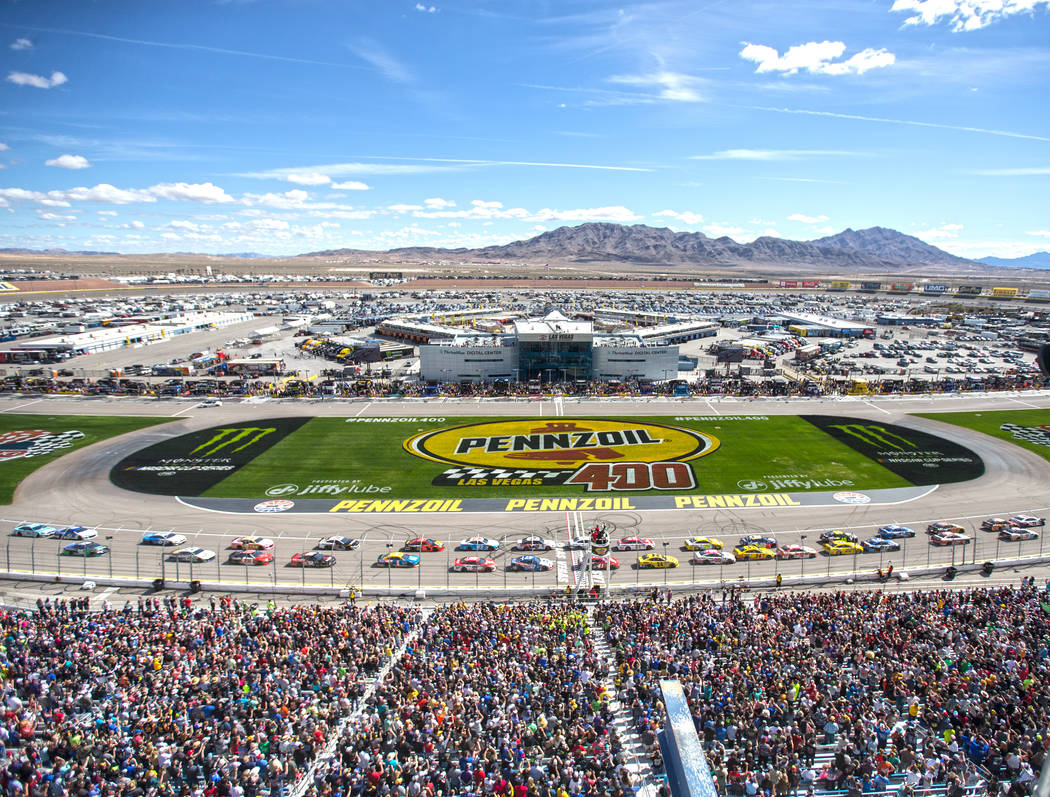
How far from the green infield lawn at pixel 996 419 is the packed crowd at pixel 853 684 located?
1633 inches

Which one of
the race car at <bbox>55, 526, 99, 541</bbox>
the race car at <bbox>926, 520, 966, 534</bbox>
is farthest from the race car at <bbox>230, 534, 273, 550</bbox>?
the race car at <bbox>926, 520, 966, 534</bbox>

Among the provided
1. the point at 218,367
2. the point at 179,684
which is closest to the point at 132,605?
the point at 179,684

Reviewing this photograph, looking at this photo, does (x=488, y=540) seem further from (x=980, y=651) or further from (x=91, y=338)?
(x=91, y=338)

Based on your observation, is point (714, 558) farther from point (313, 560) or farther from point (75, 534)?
point (75, 534)

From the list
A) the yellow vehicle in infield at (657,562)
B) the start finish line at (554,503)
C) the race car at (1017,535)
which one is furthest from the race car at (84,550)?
the race car at (1017,535)

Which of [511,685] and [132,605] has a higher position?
[511,685]

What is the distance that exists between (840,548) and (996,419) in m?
44.5

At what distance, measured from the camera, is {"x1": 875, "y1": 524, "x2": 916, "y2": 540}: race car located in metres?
39.8

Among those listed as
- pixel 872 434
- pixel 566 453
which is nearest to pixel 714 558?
pixel 566 453

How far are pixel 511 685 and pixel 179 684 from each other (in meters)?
11.3

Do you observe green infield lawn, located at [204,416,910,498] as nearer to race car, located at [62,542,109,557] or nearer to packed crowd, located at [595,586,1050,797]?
race car, located at [62,542,109,557]

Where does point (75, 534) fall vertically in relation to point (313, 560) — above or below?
above

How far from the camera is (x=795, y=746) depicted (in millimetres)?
18297

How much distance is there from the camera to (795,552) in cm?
3756
